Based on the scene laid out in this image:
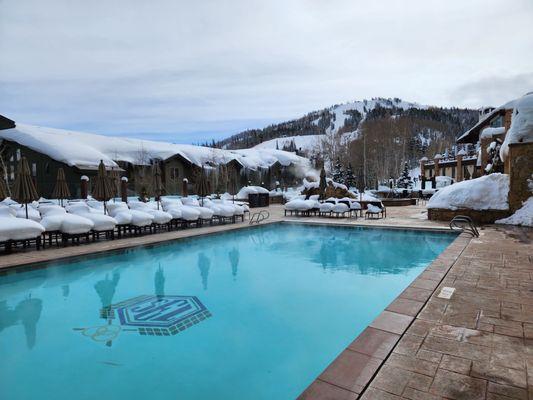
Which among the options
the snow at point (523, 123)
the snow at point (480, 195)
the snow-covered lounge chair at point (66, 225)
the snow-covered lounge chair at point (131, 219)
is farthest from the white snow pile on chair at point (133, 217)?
the snow at point (523, 123)

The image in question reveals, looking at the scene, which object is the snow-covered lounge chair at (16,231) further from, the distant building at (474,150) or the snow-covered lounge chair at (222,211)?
the distant building at (474,150)

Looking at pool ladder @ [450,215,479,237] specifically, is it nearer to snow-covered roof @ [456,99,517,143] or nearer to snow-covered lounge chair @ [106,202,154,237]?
snow-covered lounge chair @ [106,202,154,237]

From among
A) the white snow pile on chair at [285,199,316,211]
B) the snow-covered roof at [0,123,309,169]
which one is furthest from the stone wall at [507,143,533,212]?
the snow-covered roof at [0,123,309,169]

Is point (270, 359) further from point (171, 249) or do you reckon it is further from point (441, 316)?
point (171, 249)

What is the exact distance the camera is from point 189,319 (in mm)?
4785

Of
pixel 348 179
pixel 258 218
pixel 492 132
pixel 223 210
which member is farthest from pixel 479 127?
pixel 223 210

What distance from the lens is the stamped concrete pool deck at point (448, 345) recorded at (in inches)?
96.0

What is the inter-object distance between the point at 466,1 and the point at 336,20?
272 centimetres

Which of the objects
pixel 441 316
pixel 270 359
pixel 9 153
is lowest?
pixel 270 359

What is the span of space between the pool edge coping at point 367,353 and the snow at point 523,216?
8.16m

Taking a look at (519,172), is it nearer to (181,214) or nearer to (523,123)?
(523,123)

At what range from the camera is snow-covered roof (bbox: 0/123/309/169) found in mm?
22516

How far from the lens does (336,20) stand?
26.5 ft

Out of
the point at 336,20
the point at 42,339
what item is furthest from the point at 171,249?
the point at 336,20
